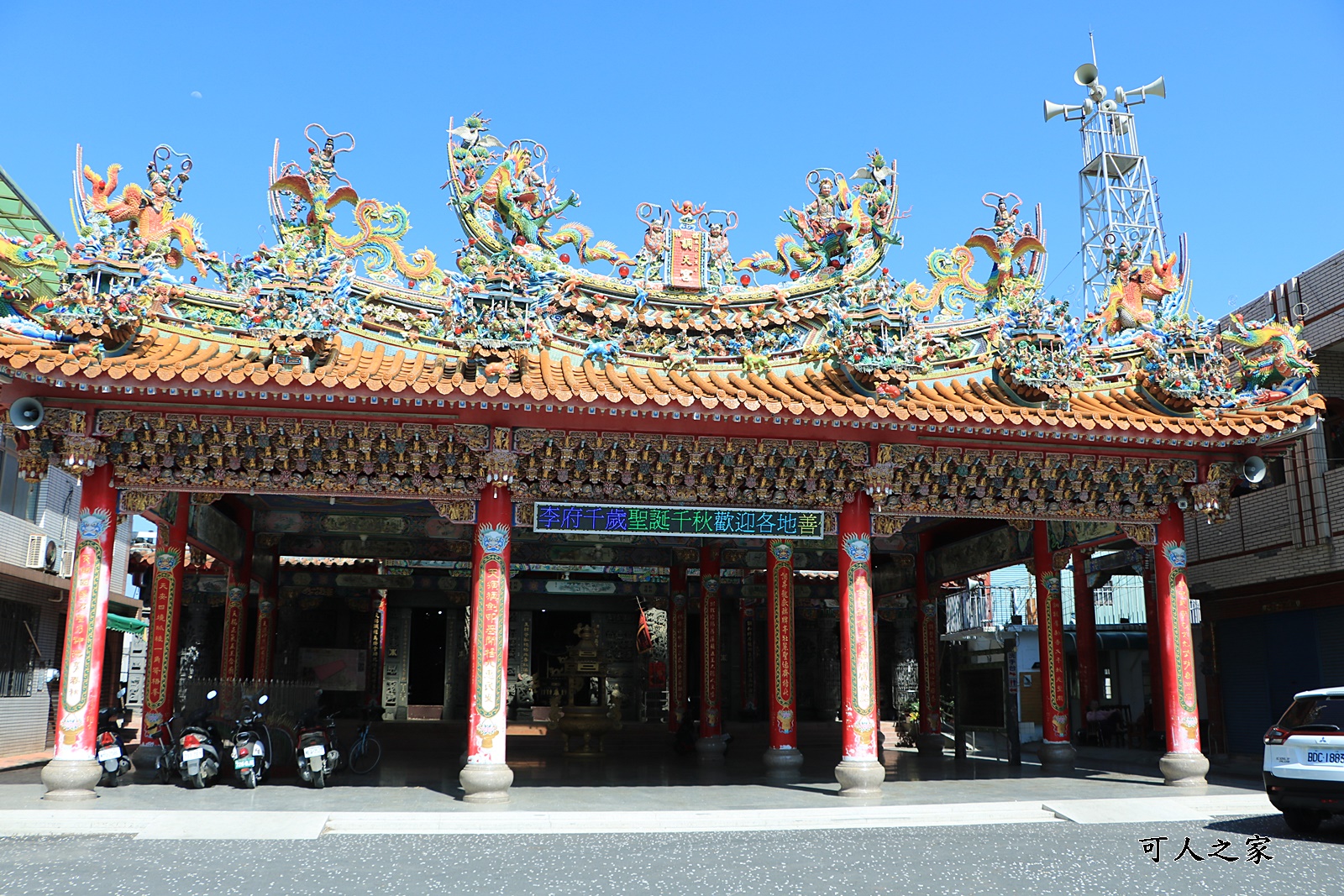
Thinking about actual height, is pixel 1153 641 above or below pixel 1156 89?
below

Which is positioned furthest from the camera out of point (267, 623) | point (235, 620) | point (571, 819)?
point (267, 623)

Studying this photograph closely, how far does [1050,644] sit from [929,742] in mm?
5076

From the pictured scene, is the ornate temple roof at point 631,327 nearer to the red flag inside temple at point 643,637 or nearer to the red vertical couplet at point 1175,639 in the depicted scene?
the red vertical couplet at point 1175,639

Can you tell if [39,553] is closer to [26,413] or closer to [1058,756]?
[26,413]

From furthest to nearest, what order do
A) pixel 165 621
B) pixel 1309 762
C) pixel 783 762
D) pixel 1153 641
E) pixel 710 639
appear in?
pixel 1153 641 < pixel 710 639 < pixel 165 621 < pixel 783 762 < pixel 1309 762

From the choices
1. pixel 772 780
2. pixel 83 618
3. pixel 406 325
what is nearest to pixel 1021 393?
pixel 772 780

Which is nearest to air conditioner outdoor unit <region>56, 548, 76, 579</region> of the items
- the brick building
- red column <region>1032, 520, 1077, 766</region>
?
red column <region>1032, 520, 1077, 766</region>

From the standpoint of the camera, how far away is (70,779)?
1152 cm

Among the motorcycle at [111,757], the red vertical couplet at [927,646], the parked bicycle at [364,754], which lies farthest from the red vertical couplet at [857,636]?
the motorcycle at [111,757]

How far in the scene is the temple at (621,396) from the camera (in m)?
12.1

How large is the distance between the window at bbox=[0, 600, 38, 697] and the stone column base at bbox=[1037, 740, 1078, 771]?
2002 centimetres

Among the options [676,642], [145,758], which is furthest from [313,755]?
[676,642]

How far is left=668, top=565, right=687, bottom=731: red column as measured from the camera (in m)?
21.2

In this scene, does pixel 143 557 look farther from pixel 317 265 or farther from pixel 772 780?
pixel 772 780
